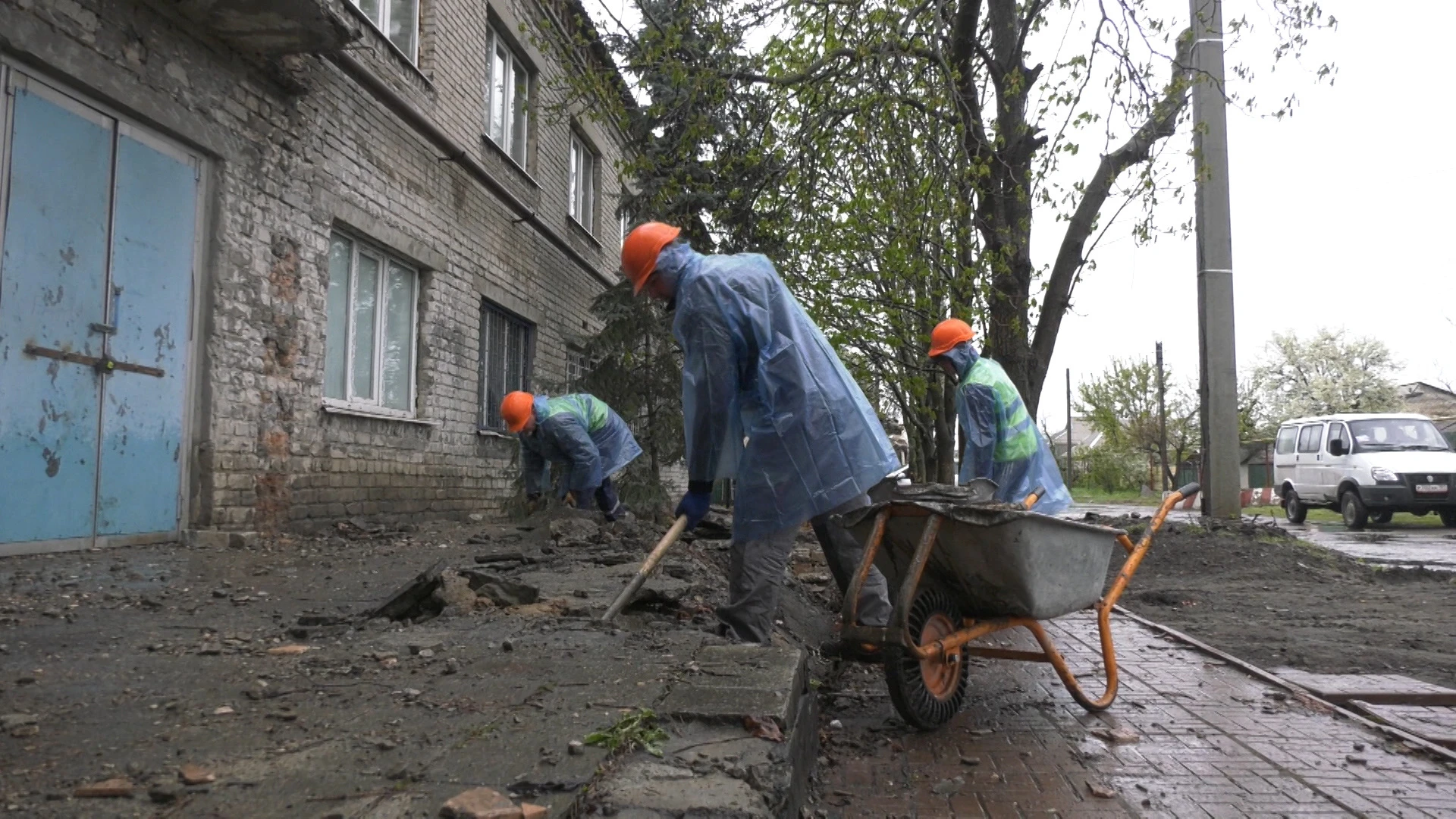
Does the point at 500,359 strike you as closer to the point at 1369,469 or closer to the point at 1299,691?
the point at 1299,691

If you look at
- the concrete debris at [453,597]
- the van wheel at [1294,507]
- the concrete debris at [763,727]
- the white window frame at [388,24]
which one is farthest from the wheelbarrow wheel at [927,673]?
the van wheel at [1294,507]

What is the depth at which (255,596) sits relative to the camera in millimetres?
5102

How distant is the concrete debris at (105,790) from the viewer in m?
2.11

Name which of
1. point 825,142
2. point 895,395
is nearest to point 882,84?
point 825,142

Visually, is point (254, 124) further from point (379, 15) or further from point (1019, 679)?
point (1019, 679)

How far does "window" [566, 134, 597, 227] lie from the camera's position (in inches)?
642

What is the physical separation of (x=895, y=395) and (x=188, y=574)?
1576 centimetres

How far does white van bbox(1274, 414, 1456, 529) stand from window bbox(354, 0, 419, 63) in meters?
14.8

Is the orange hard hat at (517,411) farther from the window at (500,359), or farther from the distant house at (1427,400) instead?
the distant house at (1427,400)

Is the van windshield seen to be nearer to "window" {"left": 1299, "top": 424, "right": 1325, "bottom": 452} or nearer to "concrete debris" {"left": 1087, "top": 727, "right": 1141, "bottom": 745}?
"window" {"left": 1299, "top": 424, "right": 1325, "bottom": 452}

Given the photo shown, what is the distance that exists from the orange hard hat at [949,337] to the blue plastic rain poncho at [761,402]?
1582 millimetres

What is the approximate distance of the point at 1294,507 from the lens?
18.0m

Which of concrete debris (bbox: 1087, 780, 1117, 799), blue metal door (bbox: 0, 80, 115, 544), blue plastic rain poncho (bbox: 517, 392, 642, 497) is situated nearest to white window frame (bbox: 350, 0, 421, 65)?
blue metal door (bbox: 0, 80, 115, 544)

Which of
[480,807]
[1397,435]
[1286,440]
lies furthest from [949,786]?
[1286,440]
